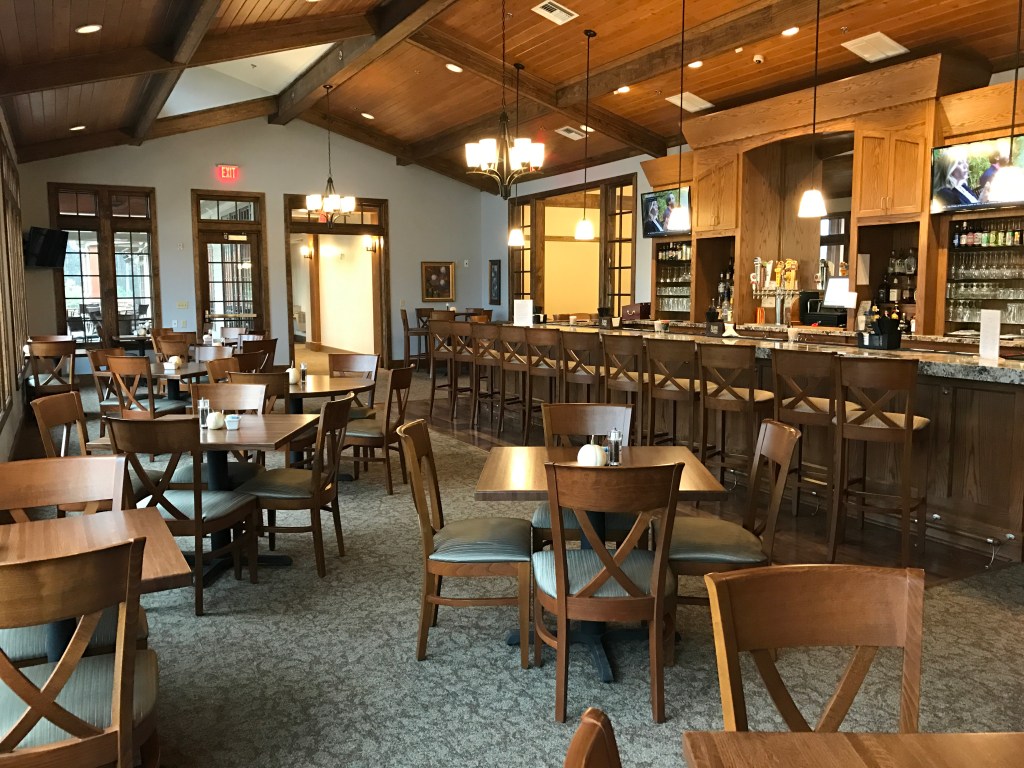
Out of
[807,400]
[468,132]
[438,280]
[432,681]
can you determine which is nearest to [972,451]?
[807,400]

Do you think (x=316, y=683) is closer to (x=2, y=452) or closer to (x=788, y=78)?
(x=2, y=452)

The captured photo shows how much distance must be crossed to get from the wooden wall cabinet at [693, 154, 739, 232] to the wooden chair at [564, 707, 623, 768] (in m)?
8.85

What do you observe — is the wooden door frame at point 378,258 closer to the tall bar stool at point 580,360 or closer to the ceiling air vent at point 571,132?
the ceiling air vent at point 571,132

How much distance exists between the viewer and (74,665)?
167 centimetres

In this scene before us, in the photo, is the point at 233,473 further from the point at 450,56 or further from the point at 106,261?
the point at 106,261

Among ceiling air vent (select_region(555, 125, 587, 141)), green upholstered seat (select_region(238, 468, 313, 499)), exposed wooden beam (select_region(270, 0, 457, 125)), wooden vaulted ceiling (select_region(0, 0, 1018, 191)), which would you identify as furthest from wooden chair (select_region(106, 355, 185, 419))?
ceiling air vent (select_region(555, 125, 587, 141))

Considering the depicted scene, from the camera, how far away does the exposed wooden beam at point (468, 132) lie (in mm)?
10266

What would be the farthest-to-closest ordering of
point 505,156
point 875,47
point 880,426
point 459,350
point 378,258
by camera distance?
point 378,258 → point 459,350 → point 505,156 → point 875,47 → point 880,426

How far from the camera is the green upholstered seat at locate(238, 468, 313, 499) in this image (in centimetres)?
396

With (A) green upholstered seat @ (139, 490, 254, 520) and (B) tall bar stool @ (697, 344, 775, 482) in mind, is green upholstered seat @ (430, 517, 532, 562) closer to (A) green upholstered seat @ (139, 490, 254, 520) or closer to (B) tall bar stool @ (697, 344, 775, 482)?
(A) green upholstered seat @ (139, 490, 254, 520)

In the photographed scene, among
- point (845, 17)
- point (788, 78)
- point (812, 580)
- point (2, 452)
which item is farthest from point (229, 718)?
point (788, 78)

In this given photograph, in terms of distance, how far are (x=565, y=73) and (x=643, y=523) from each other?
786 centimetres

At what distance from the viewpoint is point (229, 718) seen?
2.75 metres

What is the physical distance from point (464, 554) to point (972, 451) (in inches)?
118
